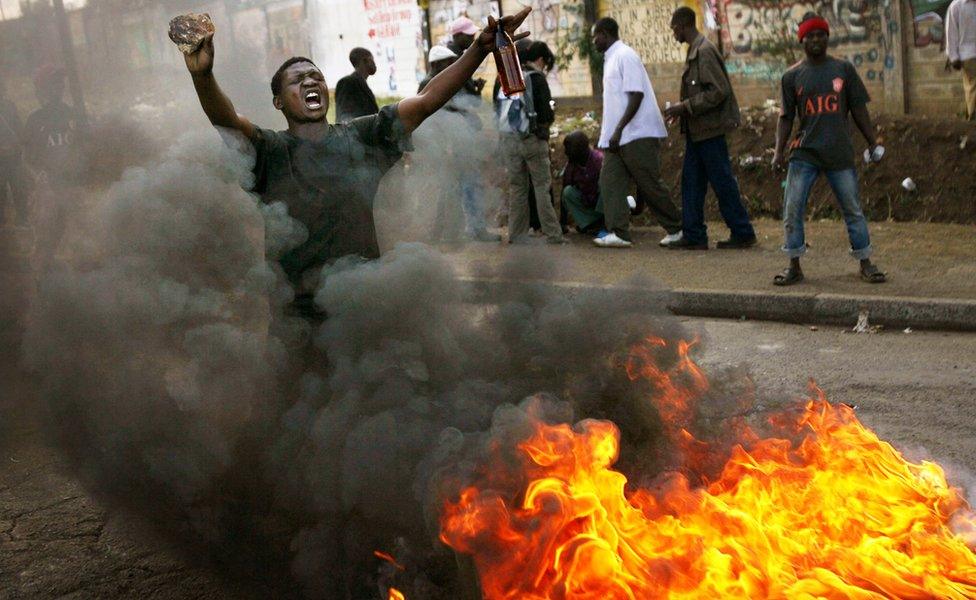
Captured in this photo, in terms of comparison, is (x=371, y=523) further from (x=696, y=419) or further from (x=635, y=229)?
(x=635, y=229)

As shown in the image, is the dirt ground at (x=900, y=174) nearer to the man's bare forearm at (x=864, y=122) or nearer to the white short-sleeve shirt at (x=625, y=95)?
the white short-sleeve shirt at (x=625, y=95)

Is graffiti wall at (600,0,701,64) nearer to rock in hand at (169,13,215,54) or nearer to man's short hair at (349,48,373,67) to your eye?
man's short hair at (349,48,373,67)

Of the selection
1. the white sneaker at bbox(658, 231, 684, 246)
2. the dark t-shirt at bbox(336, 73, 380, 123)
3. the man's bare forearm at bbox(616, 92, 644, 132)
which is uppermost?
the dark t-shirt at bbox(336, 73, 380, 123)

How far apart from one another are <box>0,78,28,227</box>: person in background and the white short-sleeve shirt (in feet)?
15.7

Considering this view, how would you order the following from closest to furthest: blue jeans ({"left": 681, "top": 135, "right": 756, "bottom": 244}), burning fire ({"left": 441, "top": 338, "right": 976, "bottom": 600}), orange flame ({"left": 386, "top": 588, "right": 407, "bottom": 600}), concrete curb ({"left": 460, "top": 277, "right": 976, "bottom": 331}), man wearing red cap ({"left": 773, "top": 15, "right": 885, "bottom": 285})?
burning fire ({"left": 441, "top": 338, "right": 976, "bottom": 600}) → orange flame ({"left": 386, "top": 588, "right": 407, "bottom": 600}) → concrete curb ({"left": 460, "top": 277, "right": 976, "bottom": 331}) → man wearing red cap ({"left": 773, "top": 15, "right": 885, "bottom": 285}) → blue jeans ({"left": 681, "top": 135, "right": 756, "bottom": 244})

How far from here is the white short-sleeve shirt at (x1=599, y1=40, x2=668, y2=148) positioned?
29.1ft

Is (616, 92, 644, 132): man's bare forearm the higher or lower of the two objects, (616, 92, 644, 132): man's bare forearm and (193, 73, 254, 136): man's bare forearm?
the lower

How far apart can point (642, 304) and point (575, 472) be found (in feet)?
3.68

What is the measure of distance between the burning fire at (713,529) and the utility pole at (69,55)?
339cm

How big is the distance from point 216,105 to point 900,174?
303 inches

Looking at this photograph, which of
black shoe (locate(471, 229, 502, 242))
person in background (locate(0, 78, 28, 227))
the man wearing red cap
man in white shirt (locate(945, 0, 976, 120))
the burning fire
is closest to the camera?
the burning fire

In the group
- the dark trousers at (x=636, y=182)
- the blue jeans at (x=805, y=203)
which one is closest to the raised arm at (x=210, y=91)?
the blue jeans at (x=805, y=203)

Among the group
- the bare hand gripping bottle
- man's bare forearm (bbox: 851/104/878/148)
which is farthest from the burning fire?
man's bare forearm (bbox: 851/104/878/148)

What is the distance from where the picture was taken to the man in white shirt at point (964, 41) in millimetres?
9940
